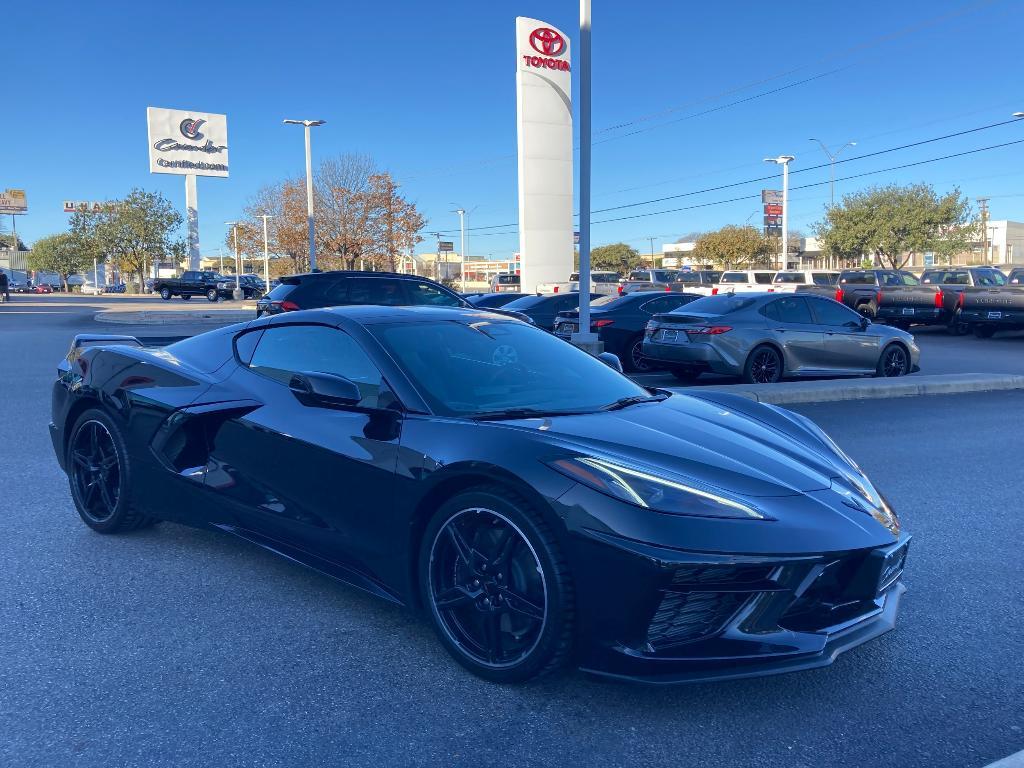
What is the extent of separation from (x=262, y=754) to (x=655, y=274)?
39.3 metres

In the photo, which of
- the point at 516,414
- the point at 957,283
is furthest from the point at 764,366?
the point at 957,283

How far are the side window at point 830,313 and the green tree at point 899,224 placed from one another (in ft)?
152

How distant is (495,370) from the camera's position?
3.97m

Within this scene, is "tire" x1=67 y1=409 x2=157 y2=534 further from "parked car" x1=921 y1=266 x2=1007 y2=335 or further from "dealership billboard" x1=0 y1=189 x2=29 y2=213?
"dealership billboard" x1=0 y1=189 x2=29 y2=213

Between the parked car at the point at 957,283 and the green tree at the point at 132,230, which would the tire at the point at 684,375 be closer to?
the parked car at the point at 957,283

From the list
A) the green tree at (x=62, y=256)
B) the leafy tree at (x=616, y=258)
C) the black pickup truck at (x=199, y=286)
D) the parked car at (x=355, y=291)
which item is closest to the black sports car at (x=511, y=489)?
the parked car at (x=355, y=291)

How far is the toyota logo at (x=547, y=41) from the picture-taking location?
40406 millimetres

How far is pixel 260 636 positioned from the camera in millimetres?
3559

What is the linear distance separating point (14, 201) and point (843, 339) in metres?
137

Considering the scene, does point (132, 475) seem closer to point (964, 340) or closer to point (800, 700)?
point (800, 700)

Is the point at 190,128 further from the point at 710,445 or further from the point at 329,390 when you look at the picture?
the point at 710,445

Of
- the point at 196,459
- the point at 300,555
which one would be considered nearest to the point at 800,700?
the point at 300,555

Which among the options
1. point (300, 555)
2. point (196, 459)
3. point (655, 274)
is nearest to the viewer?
point (300, 555)

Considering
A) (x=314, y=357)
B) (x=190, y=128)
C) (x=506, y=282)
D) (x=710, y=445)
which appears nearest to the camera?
(x=710, y=445)
